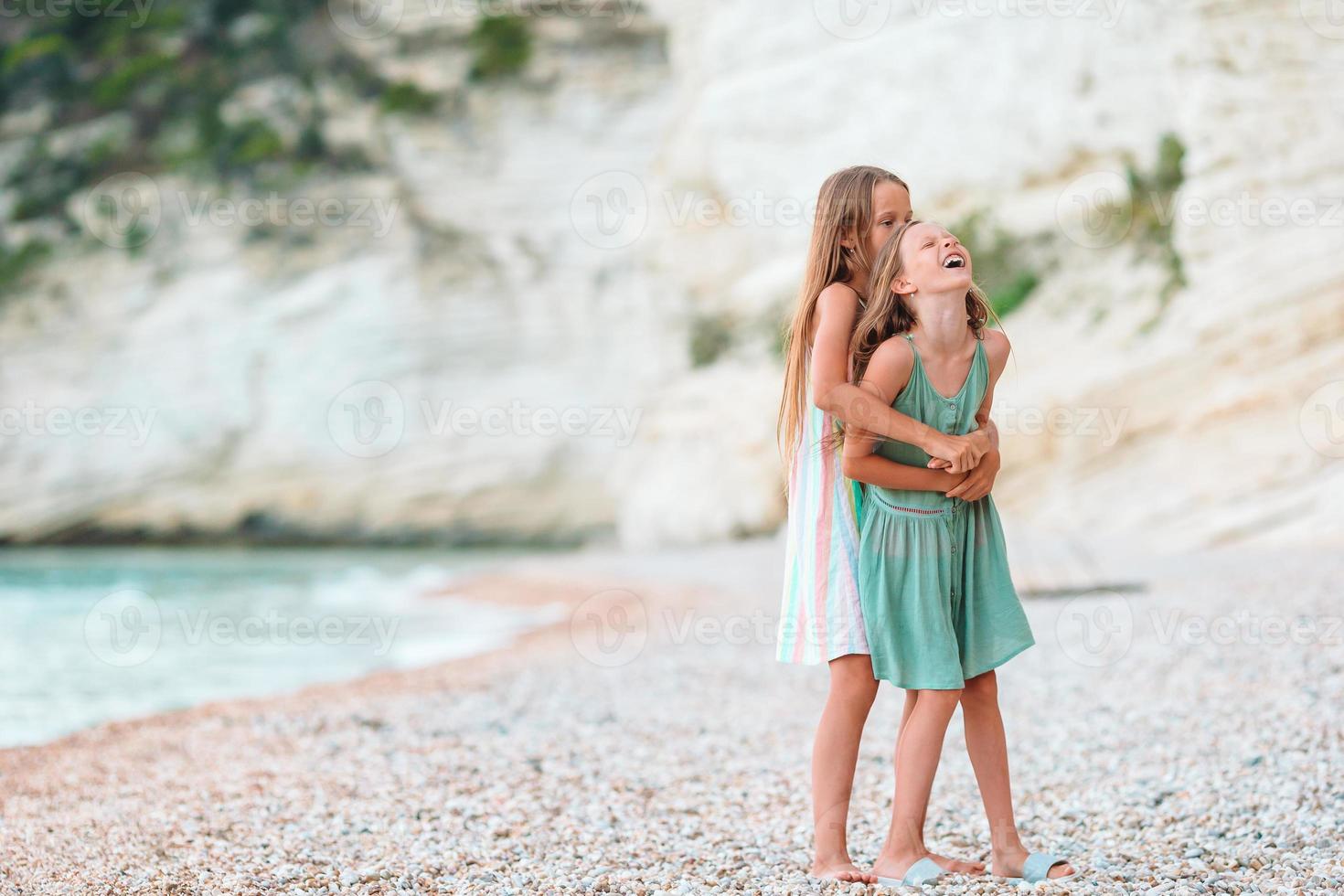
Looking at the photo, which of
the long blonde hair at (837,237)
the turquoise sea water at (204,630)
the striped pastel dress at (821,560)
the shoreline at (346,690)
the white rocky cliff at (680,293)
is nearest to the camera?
the striped pastel dress at (821,560)

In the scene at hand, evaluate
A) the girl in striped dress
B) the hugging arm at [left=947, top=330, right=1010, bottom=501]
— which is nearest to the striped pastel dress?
the girl in striped dress

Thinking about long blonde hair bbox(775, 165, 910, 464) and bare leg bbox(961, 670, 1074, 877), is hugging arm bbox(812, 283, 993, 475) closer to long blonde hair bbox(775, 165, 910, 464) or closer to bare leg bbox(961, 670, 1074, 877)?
long blonde hair bbox(775, 165, 910, 464)

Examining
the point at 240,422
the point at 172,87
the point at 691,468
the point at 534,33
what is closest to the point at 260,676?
the point at 691,468

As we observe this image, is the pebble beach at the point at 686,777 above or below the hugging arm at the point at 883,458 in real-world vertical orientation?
below

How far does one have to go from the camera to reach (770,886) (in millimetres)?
2639

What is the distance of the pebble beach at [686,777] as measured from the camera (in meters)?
2.80

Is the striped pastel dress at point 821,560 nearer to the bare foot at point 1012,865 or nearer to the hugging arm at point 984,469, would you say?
the hugging arm at point 984,469

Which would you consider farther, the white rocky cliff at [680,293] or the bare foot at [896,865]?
the white rocky cliff at [680,293]

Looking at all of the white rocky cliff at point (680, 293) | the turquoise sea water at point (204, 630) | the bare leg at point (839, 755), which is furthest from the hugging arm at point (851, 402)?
the white rocky cliff at point (680, 293)

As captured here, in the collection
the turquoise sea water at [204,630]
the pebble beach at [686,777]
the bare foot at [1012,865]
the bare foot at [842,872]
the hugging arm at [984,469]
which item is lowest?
the turquoise sea water at [204,630]

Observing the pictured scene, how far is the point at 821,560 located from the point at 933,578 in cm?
27

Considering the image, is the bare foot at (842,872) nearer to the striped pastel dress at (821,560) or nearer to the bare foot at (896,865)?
the bare foot at (896,865)

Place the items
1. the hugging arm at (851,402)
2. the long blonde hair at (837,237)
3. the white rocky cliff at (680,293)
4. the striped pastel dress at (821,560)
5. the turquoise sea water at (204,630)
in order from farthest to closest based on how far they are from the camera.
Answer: the white rocky cliff at (680,293)
the turquoise sea water at (204,630)
the long blonde hair at (837,237)
the striped pastel dress at (821,560)
the hugging arm at (851,402)

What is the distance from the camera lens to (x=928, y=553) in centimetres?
260
